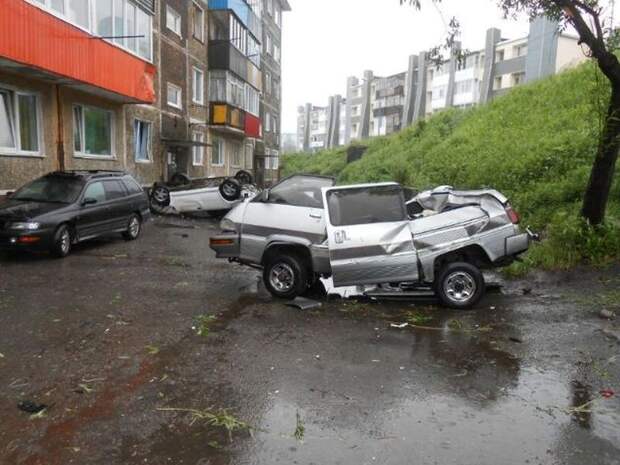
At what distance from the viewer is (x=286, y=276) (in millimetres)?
7742

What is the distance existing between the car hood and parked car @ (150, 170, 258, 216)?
7695mm

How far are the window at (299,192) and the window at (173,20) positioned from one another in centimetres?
1652

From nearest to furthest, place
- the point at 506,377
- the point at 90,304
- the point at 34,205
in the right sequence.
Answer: the point at 506,377, the point at 90,304, the point at 34,205

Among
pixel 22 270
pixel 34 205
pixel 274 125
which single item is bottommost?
pixel 22 270

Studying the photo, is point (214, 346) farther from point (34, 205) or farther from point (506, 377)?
point (34, 205)

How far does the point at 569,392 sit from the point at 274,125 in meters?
43.2

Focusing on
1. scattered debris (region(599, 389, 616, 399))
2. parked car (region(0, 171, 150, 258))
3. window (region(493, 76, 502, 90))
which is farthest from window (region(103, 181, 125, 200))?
window (region(493, 76, 502, 90))

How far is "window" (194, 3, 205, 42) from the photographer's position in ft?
82.9

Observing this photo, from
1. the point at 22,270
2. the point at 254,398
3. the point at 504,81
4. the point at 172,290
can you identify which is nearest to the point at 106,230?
the point at 22,270

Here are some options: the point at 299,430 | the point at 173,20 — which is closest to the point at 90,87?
the point at 173,20

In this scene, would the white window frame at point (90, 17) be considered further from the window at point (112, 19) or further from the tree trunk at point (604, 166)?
the tree trunk at point (604, 166)

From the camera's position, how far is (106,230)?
11.8 m

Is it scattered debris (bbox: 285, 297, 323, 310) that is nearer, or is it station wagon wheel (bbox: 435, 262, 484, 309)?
station wagon wheel (bbox: 435, 262, 484, 309)

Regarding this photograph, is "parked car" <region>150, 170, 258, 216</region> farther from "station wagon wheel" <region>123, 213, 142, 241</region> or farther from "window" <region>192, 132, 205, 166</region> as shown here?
"window" <region>192, 132, 205, 166</region>
